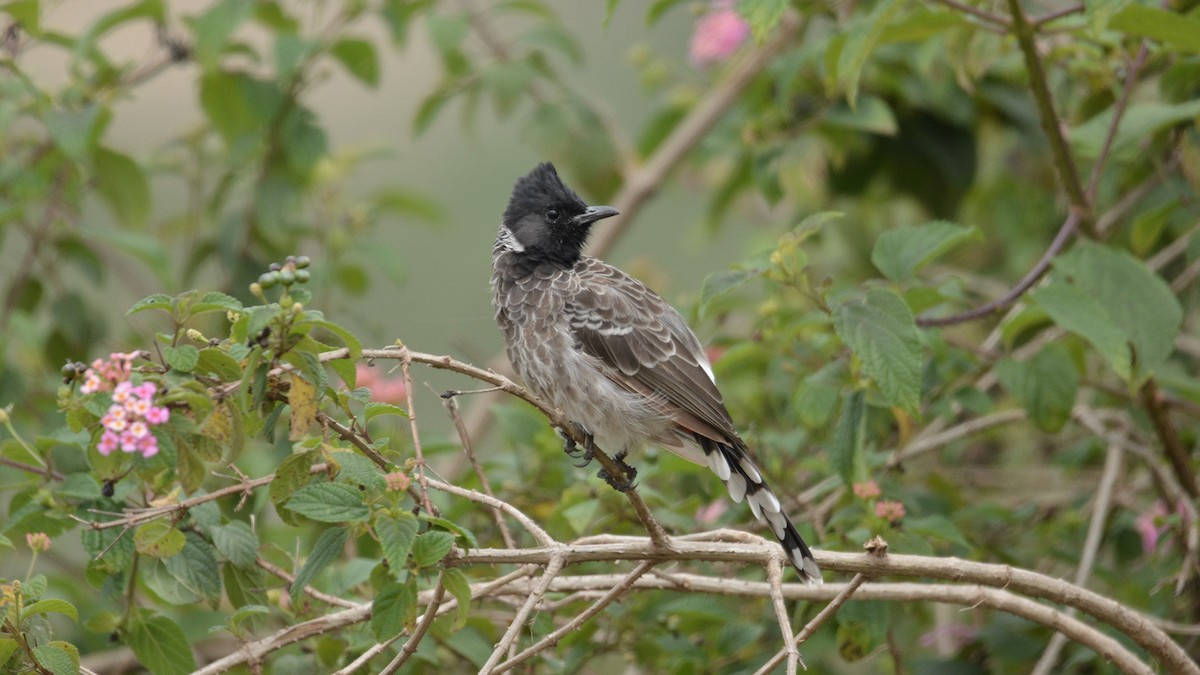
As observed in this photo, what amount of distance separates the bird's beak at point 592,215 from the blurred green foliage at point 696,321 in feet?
1.58

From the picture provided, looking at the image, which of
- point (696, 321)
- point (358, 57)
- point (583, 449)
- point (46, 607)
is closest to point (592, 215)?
point (696, 321)

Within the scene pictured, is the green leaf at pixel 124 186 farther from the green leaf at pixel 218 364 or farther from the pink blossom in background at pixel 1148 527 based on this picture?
the pink blossom in background at pixel 1148 527

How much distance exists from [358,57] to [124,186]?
3.72 ft

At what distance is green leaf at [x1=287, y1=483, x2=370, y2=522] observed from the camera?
7.90 feet

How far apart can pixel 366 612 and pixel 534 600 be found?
0.55 m

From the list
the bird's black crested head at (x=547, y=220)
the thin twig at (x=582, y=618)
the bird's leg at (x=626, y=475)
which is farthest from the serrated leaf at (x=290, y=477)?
the bird's black crested head at (x=547, y=220)

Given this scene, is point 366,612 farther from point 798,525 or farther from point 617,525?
point 798,525

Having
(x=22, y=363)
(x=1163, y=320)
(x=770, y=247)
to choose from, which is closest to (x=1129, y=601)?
(x=1163, y=320)

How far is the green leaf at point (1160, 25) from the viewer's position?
343cm

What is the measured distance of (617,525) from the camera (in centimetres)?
384

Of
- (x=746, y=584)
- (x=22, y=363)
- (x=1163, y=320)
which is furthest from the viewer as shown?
(x=22, y=363)

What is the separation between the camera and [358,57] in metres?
5.38

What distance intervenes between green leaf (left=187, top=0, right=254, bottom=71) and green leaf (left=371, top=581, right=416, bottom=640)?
3.13 meters

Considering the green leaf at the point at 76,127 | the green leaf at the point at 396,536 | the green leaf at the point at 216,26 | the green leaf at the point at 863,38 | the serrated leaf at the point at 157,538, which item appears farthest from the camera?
the green leaf at the point at 216,26
